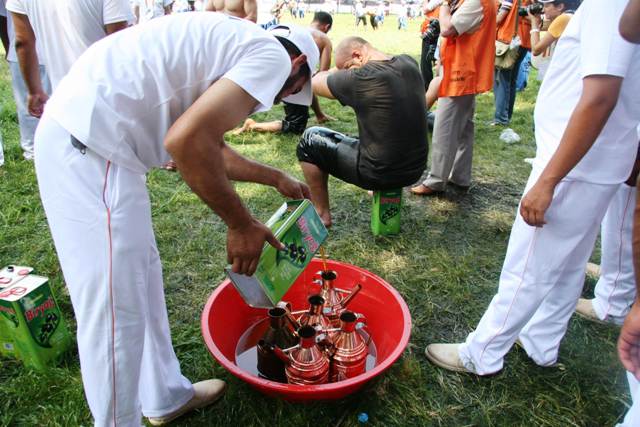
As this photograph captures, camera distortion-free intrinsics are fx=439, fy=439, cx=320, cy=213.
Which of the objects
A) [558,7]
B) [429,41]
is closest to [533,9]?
[558,7]

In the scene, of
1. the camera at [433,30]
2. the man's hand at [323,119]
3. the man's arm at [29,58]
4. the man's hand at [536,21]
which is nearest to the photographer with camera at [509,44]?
the man's hand at [536,21]

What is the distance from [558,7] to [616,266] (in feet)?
12.0

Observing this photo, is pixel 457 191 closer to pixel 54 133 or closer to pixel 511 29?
pixel 511 29

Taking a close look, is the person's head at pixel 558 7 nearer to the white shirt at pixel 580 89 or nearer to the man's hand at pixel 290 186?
the white shirt at pixel 580 89

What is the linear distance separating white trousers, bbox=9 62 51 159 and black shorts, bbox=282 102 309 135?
2690 mm

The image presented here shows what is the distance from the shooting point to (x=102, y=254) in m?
1.36

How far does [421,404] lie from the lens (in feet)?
6.92

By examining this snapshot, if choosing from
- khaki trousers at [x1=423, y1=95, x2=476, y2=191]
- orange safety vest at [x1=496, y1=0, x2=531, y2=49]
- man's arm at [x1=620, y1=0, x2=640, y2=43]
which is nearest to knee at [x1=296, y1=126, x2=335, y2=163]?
khaki trousers at [x1=423, y1=95, x2=476, y2=191]

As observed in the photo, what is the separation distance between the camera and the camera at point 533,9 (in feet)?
19.0

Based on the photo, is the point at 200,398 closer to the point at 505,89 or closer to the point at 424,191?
the point at 424,191

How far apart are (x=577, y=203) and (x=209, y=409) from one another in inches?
73.0

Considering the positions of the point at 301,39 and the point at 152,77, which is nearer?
the point at 152,77

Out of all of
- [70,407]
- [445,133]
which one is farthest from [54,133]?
[445,133]

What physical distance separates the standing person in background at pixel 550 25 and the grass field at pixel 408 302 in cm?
132
